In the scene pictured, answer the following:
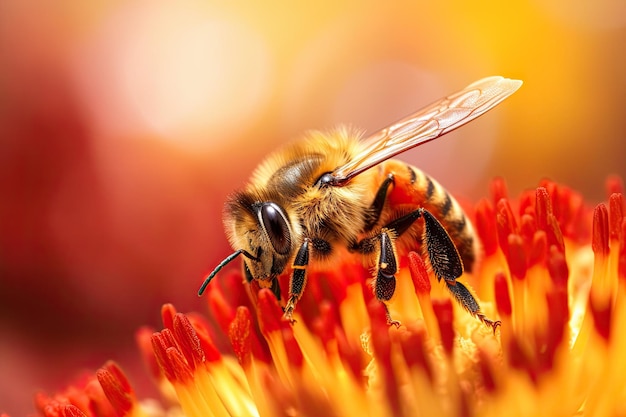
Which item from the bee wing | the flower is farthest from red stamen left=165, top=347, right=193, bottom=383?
the bee wing

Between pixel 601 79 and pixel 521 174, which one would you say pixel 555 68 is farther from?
pixel 521 174

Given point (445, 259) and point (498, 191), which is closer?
point (445, 259)

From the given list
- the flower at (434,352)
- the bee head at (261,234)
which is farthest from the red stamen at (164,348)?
the bee head at (261,234)

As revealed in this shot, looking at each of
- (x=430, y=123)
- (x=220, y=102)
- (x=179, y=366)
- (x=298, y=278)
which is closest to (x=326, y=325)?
(x=298, y=278)

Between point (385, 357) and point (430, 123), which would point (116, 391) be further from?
point (430, 123)

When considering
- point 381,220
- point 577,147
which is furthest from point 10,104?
point 577,147

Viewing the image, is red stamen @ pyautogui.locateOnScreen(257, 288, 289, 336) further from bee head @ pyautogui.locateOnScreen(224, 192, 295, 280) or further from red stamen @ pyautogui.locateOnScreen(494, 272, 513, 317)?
red stamen @ pyautogui.locateOnScreen(494, 272, 513, 317)

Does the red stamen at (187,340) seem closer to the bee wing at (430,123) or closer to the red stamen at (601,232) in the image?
the bee wing at (430,123)
